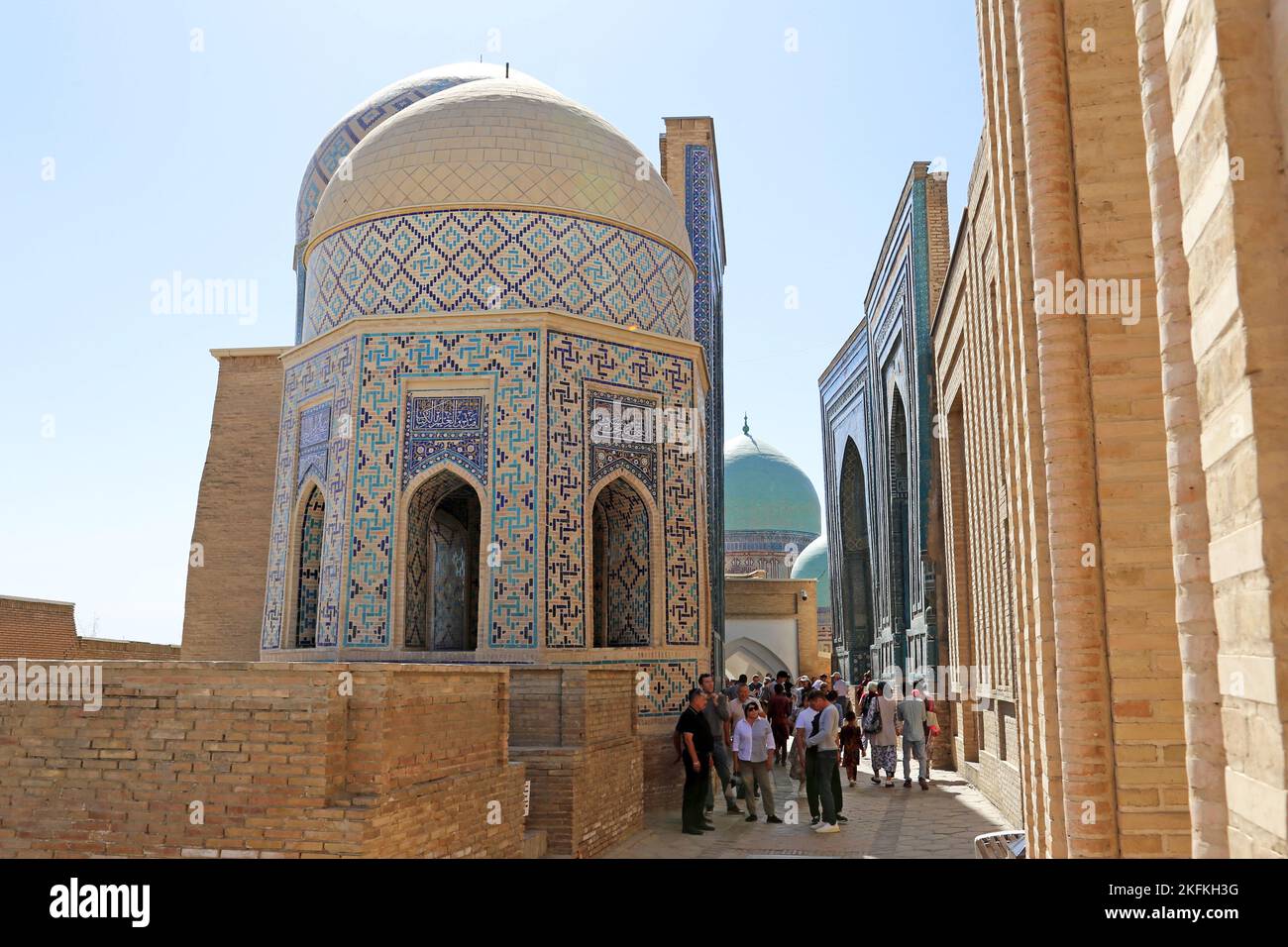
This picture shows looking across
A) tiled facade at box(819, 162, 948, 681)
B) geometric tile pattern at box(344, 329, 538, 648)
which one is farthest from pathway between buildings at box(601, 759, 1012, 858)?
tiled facade at box(819, 162, 948, 681)

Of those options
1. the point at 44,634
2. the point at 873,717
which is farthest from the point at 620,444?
the point at 44,634

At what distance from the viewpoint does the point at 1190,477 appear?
97.1 inches

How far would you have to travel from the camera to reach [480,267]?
11.2 m

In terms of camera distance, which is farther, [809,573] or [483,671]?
[809,573]

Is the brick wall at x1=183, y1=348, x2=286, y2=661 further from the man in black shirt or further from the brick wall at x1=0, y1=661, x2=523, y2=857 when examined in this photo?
the brick wall at x1=0, y1=661, x2=523, y2=857

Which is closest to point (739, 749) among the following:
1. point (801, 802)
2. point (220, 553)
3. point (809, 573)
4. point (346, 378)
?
point (801, 802)

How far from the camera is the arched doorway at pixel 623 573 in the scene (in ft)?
36.4

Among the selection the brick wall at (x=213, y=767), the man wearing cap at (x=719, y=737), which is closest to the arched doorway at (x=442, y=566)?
the man wearing cap at (x=719, y=737)

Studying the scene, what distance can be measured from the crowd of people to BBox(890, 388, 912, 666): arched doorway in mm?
4441

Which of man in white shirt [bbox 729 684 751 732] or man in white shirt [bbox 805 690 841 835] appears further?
man in white shirt [bbox 729 684 751 732]

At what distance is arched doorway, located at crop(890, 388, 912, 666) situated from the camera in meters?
16.5
